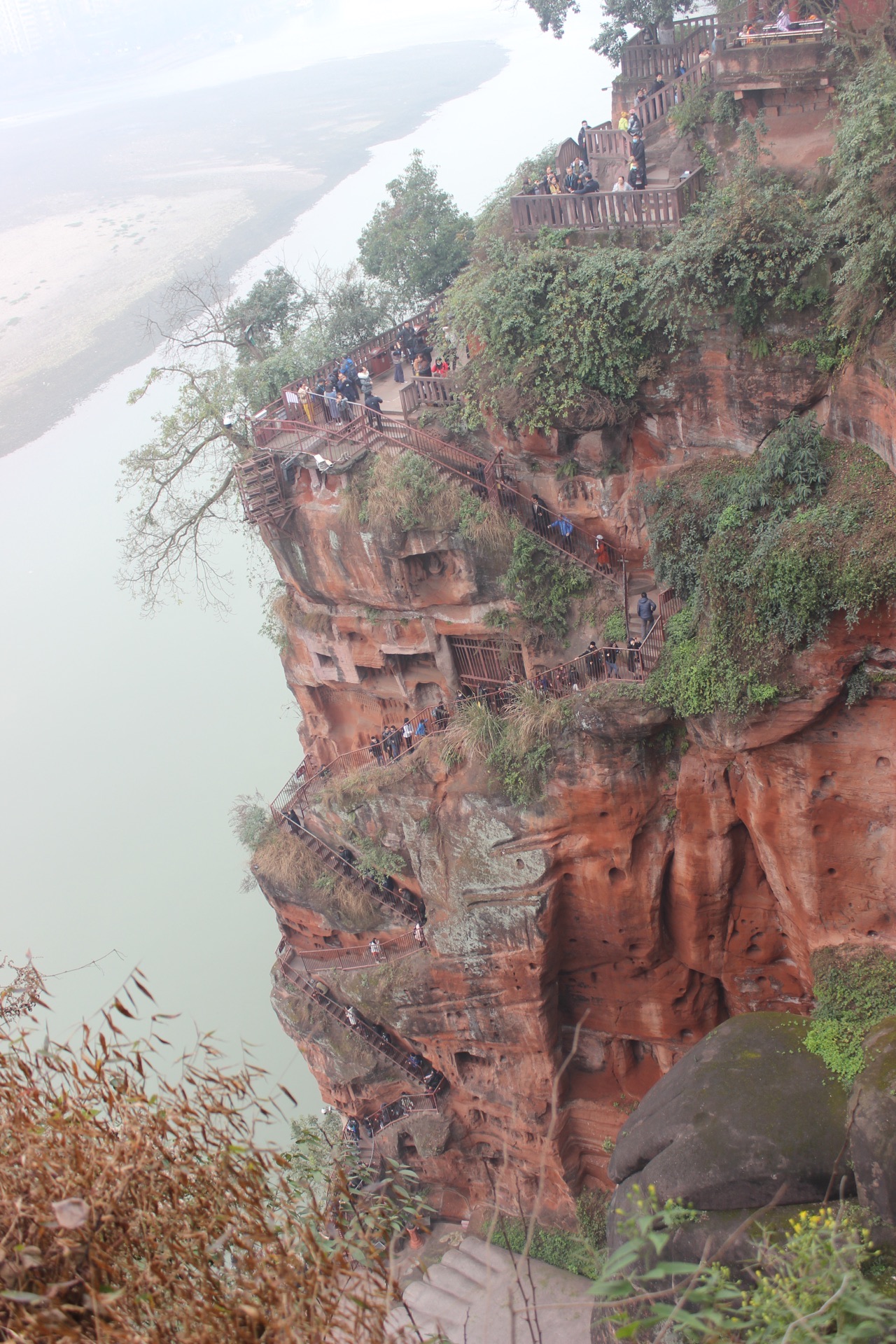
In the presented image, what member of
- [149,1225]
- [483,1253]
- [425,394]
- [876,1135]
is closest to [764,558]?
[876,1135]

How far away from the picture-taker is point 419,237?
26781mm

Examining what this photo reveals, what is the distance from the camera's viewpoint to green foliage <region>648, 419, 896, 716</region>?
13.8m

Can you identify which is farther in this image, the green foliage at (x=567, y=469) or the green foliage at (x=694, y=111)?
the green foliage at (x=567, y=469)

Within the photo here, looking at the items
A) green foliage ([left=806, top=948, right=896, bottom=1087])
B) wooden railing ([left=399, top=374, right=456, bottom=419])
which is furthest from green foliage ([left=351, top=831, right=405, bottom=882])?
wooden railing ([left=399, top=374, right=456, bottom=419])

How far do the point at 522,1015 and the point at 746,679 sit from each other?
8.73 meters

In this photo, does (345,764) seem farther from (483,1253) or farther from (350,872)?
(483,1253)

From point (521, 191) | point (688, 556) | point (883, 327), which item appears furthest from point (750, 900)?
point (521, 191)

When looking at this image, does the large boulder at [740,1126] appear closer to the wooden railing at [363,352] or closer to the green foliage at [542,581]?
the green foliage at [542,581]

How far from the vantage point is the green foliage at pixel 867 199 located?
13.3m

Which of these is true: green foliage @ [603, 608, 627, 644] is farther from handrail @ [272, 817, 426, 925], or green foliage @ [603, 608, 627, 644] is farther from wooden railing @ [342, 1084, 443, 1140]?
wooden railing @ [342, 1084, 443, 1140]

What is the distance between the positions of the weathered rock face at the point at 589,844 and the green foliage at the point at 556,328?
3.53 feet

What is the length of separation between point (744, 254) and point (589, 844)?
10144mm

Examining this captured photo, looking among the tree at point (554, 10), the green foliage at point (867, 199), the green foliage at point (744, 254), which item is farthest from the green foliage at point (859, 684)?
the tree at point (554, 10)

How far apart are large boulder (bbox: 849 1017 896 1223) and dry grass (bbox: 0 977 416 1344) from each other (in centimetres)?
647
